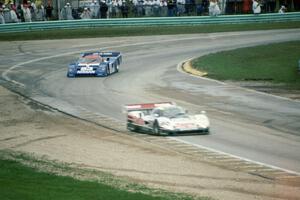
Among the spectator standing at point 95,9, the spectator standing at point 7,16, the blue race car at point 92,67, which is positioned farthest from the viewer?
the spectator standing at point 95,9

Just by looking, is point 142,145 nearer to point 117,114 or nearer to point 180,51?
point 117,114

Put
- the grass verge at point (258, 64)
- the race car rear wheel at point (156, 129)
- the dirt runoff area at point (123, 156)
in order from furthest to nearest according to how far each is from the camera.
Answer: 1. the grass verge at point (258, 64)
2. the race car rear wheel at point (156, 129)
3. the dirt runoff area at point (123, 156)

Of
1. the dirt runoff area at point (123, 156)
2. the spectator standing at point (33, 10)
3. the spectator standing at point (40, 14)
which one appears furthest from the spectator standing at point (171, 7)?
the dirt runoff area at point (123, 156)

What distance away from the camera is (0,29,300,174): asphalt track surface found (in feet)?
75.2

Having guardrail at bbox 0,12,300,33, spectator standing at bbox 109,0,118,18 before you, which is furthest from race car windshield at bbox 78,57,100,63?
spectator standing at bbox 109,0,118,18

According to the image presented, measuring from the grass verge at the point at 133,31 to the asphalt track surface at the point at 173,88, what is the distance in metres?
1.85

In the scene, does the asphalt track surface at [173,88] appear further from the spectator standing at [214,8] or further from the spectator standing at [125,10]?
the spectator standing at [125,10]

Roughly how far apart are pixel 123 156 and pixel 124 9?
143 feet

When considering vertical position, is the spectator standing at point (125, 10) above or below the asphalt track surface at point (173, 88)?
above

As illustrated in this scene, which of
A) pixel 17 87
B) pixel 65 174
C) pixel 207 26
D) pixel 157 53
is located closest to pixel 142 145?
pixel 65 174

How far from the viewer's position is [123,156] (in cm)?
2095

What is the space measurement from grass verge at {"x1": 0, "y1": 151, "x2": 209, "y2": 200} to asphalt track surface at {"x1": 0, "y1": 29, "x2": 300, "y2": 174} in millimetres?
4427

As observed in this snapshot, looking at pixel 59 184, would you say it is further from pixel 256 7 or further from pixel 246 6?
pixel 246 6

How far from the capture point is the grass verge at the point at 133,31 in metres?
57.8
